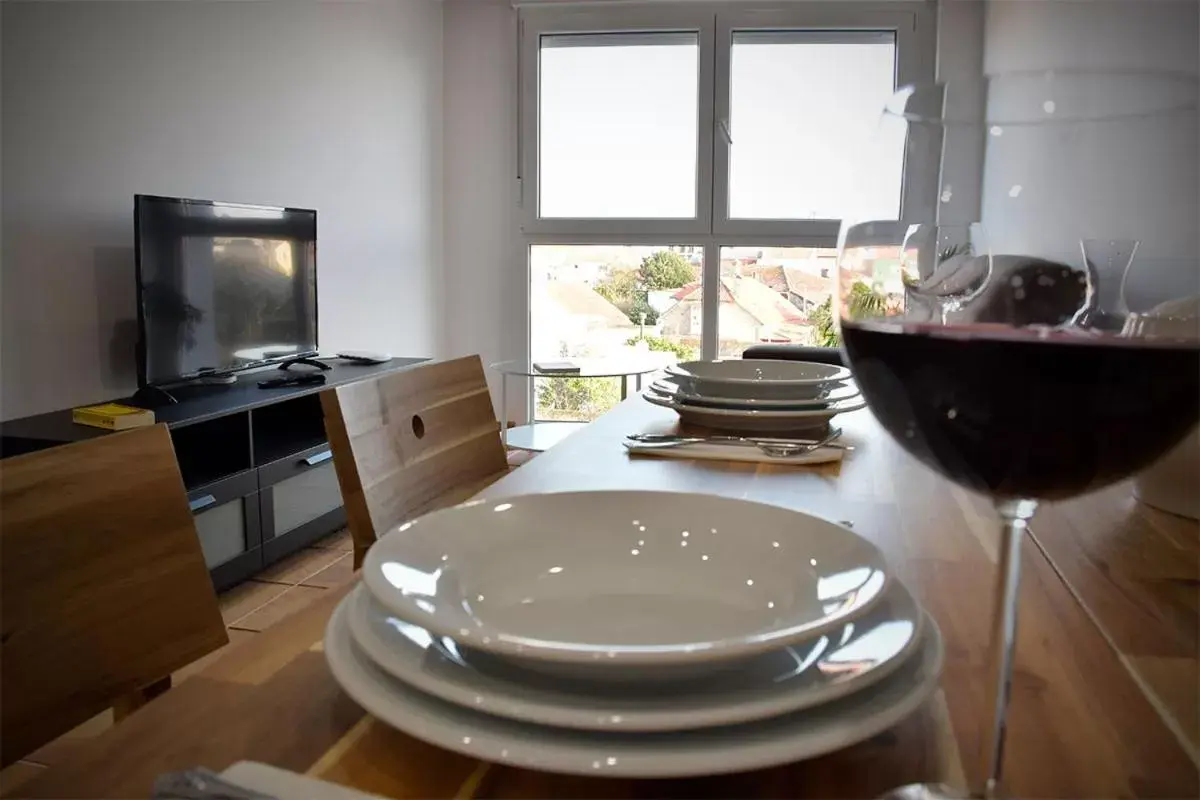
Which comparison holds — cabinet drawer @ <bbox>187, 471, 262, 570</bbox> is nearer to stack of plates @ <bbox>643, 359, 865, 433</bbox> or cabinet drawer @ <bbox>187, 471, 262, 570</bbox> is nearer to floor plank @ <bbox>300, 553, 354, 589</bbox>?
floor plank @ <bbox>300, 553, 354, 589</bbox>

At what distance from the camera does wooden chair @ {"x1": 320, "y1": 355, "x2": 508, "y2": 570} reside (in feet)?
3.15

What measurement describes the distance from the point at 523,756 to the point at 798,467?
1.95 ft

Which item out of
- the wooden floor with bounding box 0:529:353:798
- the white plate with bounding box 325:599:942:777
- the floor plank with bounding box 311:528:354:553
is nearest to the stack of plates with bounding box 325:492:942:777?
the white plate with bounding box 325:599:942:777

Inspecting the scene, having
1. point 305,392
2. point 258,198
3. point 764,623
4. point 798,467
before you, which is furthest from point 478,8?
point 764,623

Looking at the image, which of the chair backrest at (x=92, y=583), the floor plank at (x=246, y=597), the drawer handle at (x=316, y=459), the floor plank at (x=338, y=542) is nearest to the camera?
the chair backrest at (x=92, y=583)

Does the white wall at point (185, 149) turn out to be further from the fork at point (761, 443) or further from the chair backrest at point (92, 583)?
the fork at point (761, 443)

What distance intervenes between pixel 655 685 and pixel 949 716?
0.14 metres

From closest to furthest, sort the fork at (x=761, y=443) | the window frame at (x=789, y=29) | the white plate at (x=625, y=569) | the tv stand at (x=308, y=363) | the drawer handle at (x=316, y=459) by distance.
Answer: the white plate at (x=625, y=569) < the fork at (x=761, y=443) < the drawer handle at (x=316, y=459) < the tv stand at (x=308, y=363) < the window frame at (x=789, y=29)

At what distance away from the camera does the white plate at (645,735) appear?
317 millimetres

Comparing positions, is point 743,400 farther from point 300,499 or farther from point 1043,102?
point 300,499

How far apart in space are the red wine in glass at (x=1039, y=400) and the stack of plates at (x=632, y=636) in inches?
3.3

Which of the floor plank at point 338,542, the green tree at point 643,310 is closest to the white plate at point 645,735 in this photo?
the floor plank at point 338,542

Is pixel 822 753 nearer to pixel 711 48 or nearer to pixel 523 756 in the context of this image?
pixel 523 756

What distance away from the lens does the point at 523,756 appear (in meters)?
0.32
